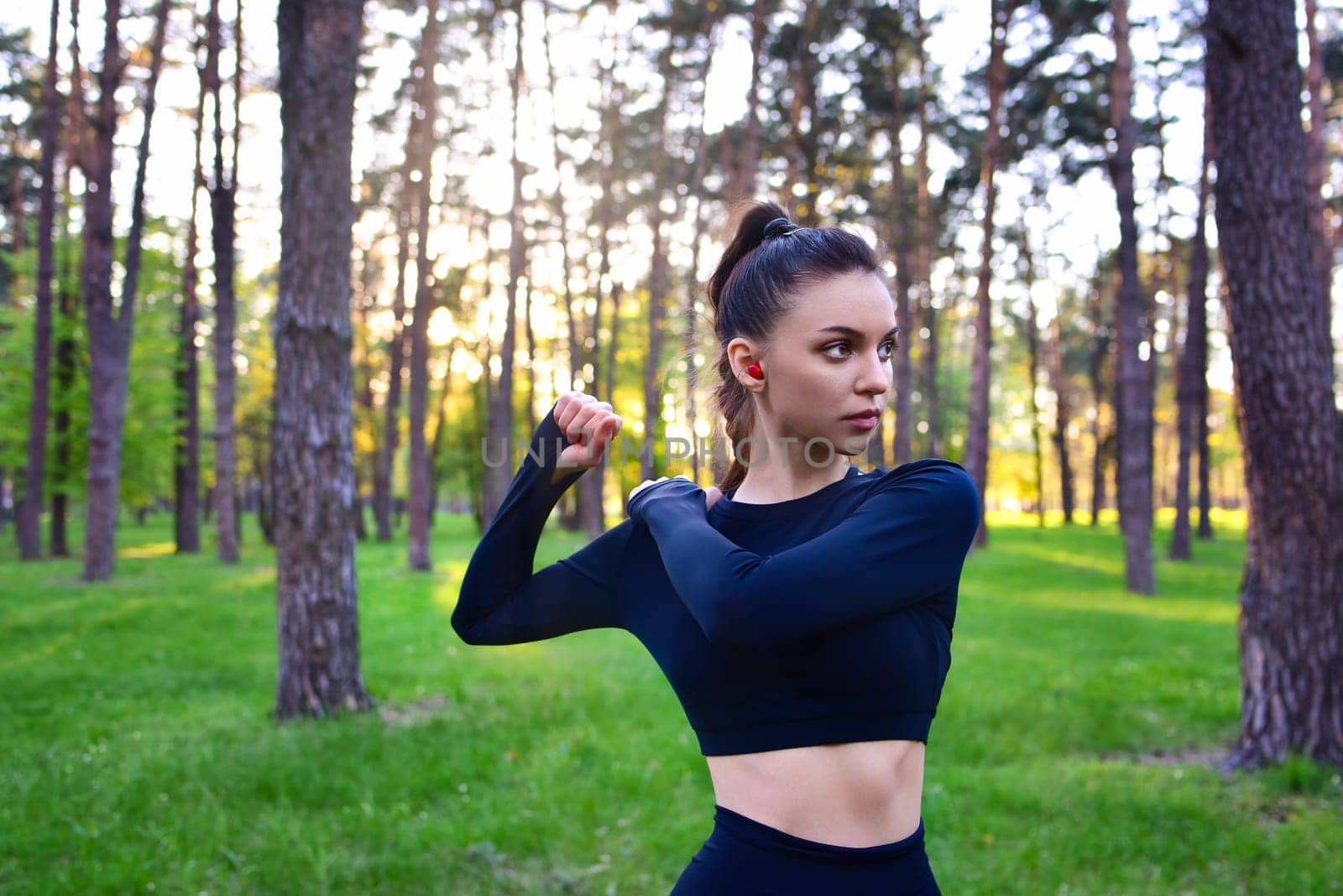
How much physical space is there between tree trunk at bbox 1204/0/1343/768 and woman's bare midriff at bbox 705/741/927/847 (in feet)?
19.8

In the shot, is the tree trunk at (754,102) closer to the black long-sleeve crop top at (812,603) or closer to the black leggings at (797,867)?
the black long-sleeve crop top at (812,603)

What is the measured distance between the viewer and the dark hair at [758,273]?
1919 millimetres

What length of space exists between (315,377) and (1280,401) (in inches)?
277

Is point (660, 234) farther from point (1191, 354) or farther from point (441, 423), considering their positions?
point (441, 423)

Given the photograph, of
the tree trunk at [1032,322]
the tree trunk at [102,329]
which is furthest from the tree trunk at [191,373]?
the tree trunk at [1032,322]

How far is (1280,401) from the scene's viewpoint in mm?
6543

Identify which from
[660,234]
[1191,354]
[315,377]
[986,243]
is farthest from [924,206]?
[315,377]

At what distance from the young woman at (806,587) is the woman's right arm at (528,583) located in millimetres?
77

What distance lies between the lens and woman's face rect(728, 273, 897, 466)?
6.07 ft

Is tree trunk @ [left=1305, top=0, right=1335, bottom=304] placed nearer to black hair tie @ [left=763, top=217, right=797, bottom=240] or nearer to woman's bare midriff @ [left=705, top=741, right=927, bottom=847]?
black hair tie @ [left=763, top=217, right=797, bottom=240]

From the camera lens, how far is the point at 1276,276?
6.57 metres

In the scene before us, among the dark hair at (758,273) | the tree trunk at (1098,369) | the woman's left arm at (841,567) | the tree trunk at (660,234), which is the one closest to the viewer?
the woman's left arm at (841,567)

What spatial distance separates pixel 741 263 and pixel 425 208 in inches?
755

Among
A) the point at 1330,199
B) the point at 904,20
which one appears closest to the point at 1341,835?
the point at 904,20
